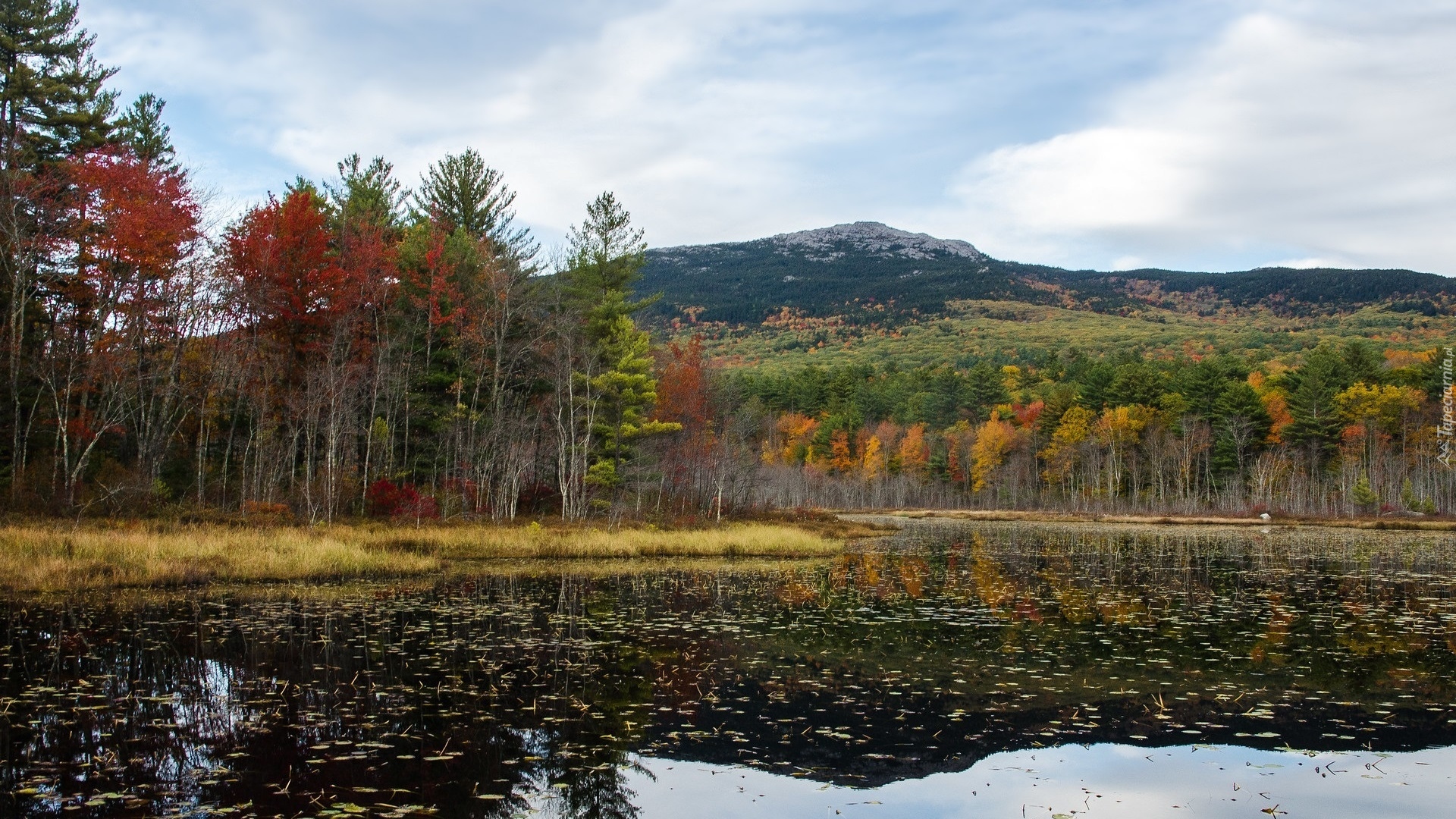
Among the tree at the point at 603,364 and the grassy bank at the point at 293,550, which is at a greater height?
the tree at the point at 603,364

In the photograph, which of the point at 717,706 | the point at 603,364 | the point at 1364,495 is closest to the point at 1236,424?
the point at 1364,495

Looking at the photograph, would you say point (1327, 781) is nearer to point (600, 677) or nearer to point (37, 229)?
point (600, 677)

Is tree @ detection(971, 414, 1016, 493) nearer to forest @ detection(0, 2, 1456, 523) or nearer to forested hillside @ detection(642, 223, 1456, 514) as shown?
forested hillside @ detection(642, 223, 1456, 514)

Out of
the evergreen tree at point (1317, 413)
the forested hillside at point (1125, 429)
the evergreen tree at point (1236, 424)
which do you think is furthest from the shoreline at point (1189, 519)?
the evergreen tree at point (1317, 413)

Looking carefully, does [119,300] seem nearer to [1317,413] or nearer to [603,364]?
[603,364]

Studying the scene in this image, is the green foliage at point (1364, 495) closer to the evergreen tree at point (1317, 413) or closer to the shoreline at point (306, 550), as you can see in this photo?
the evergreen tree at point (1317, 413)

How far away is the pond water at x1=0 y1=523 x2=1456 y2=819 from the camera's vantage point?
26.6 ft

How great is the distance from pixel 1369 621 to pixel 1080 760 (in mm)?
12836

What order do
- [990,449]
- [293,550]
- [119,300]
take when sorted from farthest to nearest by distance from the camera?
[990,449], [119,300], [293,550]

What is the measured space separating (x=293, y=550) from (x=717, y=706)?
58.2 feet

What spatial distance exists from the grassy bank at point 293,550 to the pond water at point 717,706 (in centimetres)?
170

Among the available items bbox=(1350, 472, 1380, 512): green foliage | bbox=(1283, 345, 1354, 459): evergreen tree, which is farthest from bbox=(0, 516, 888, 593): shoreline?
bbox=(1283, 345, 1354, 459): evergreen tree

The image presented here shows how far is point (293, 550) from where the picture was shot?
24.4 metres

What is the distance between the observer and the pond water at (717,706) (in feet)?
26.6
